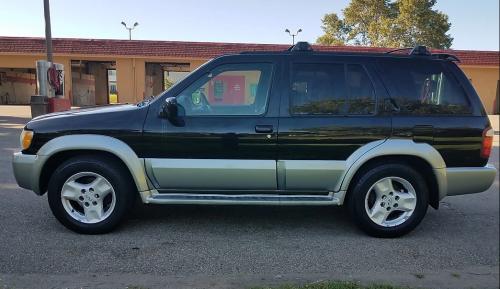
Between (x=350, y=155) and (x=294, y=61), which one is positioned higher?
(x=294, y=61)

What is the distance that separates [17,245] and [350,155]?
3364 millimetres

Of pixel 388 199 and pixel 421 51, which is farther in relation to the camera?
pixel 421 51

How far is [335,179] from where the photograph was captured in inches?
175

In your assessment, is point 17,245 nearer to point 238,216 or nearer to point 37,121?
point 37,121

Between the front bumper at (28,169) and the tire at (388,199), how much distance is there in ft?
10.5

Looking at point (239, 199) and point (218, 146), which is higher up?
point (218, 146)

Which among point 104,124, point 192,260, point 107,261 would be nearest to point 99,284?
point 107,261

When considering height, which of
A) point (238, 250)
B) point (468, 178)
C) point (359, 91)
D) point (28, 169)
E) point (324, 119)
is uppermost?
point (359, 91)

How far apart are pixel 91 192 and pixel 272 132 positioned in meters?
1.95

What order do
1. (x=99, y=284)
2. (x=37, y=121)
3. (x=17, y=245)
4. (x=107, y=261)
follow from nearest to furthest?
(x=99, y=284), (x=107, y=261), (x=17, y=245), (x=37, y=121)

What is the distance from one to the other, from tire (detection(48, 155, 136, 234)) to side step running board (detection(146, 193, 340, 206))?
32 cm

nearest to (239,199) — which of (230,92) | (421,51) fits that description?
(230,92)

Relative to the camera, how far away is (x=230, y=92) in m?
4.54

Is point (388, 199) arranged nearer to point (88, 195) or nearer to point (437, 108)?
point (437, 108)
